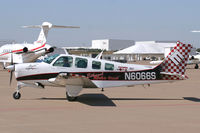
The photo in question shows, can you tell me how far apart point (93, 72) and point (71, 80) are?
4.32ft

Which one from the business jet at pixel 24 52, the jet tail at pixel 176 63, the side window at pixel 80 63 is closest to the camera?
the side window at pixel 80 63

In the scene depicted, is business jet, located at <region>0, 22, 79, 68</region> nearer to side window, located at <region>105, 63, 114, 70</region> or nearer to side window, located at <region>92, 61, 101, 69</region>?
side window, located at <region>92, 61, 101, 69</region>

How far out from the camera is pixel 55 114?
9.40 meters

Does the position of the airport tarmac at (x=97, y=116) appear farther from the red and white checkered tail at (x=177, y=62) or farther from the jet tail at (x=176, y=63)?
the red and white checkered tail at (x=177, y=62)

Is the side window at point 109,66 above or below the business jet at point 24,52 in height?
above

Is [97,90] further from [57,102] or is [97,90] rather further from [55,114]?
[55,114]

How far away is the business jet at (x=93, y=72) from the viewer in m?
12.0

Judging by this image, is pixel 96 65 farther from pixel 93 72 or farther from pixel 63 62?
pixel 63 62

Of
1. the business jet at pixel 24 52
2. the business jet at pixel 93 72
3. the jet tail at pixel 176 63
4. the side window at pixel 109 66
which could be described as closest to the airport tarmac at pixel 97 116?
the business jet at pixel 93 72

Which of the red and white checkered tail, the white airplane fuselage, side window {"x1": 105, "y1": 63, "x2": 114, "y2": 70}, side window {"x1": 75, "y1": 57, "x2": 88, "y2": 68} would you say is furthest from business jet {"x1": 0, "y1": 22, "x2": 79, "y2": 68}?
the red and white checkered tail

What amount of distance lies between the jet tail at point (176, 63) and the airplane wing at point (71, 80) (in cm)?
322

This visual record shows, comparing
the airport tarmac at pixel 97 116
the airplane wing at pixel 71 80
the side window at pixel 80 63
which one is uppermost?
the side window at pixel 80 63

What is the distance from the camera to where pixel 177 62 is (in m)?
12.6

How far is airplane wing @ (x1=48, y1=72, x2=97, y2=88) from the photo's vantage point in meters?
10.8
